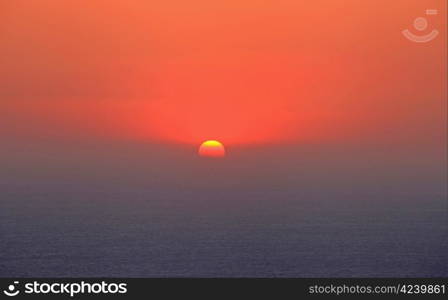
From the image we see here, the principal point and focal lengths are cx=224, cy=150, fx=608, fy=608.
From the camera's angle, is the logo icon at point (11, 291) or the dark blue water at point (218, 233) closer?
the logo icon at point (11, 291)

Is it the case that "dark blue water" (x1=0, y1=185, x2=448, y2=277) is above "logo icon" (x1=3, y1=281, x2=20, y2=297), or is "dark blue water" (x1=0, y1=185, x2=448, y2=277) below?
above

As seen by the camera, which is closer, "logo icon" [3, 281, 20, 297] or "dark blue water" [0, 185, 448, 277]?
"logo icon" [3, 281, 20, 297]

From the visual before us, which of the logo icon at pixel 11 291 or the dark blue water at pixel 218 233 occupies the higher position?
the dark blue water at pixel 218 233

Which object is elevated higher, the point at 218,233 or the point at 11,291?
the point at 218,233

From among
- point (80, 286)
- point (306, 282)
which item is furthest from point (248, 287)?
point (80, 286)

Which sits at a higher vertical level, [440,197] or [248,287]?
[440,197]

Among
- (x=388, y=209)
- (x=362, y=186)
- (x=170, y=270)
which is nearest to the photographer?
(x=170, y=270)

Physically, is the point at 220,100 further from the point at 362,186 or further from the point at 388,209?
the point at 362,186

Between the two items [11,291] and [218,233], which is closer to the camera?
[11,291]
